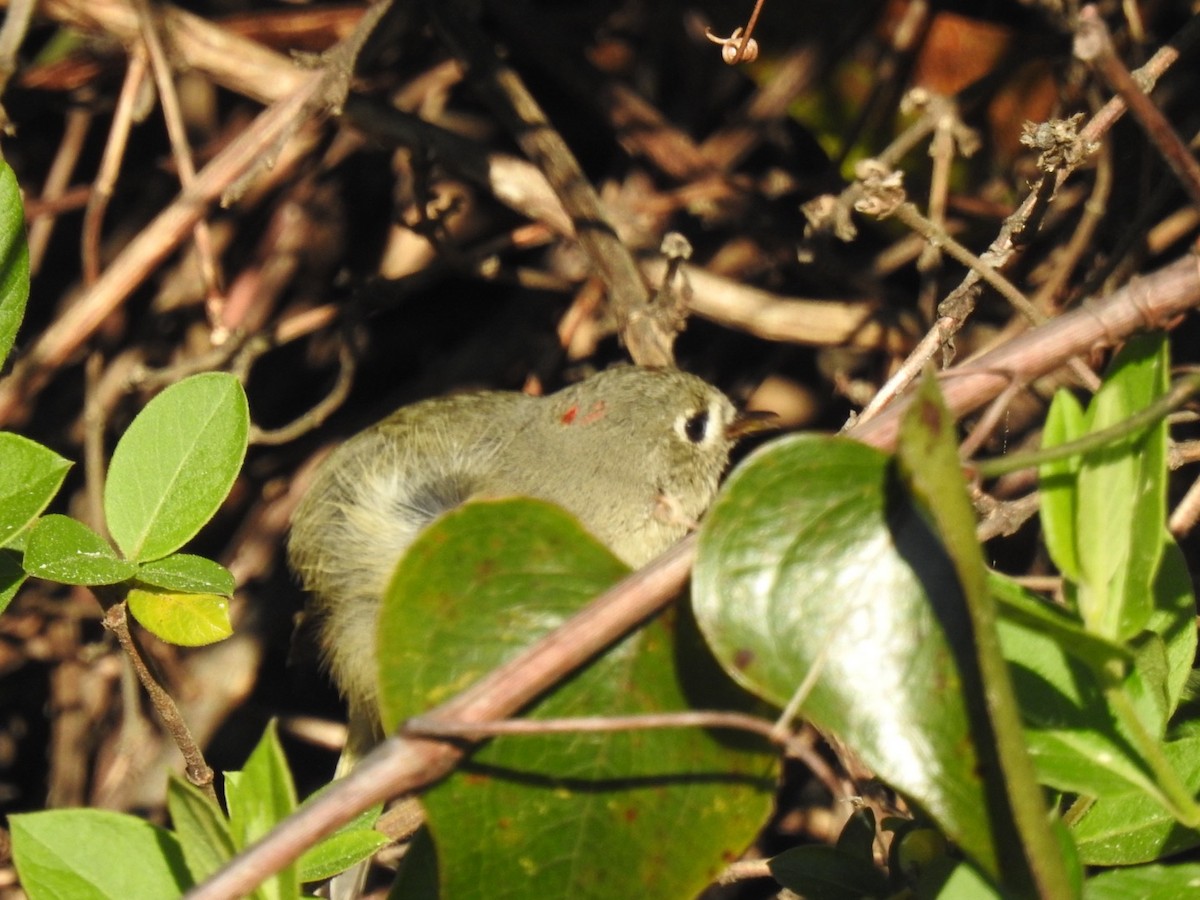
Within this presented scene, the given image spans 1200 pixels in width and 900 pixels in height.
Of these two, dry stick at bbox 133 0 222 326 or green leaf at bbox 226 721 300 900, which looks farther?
dry stick at bbox 133 0 222 326

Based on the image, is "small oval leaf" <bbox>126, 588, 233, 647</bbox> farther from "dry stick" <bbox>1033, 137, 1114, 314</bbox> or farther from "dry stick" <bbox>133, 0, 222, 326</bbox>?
"dry stick" <bbox>1033, 137, 1114, 314</bbox>

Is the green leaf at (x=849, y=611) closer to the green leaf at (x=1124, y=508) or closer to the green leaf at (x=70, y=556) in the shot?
the green leaf at (x=1124, y=508)

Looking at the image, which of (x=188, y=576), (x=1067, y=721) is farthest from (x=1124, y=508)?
(x=188, y=576)

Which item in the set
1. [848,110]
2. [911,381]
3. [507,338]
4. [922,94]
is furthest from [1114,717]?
[507,338]

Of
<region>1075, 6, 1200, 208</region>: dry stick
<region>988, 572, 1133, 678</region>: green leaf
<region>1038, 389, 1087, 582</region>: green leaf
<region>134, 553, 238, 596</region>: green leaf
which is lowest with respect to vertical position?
<region>134, 553, 238, 596</region>: green leaf

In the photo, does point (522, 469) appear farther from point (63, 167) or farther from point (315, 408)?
point (63, 167)

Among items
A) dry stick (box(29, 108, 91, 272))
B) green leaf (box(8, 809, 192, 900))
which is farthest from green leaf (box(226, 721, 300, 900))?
dry stick (box(29, 108, 91, 272))
